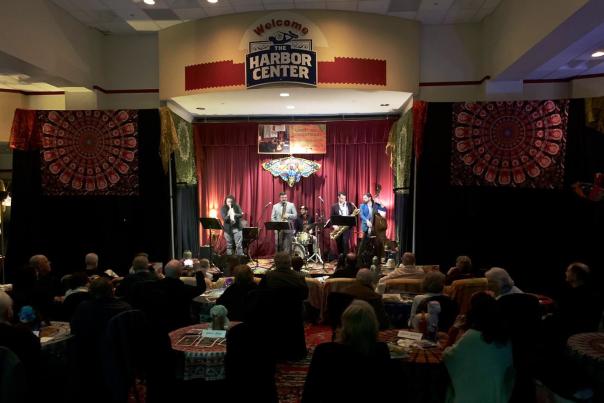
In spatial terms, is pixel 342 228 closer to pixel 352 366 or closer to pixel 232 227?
pixel 232 227

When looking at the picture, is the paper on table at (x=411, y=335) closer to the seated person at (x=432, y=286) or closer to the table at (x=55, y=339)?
the seated person at (x=432, y=286)

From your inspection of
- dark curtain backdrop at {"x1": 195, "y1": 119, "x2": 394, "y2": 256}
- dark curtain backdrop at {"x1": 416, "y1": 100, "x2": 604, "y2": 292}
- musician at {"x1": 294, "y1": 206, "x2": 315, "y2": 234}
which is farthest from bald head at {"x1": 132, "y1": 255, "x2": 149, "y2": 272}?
dark curtain backdrop at {"x1": 195, "y1": 119, "x2": 394, "y2": 256}

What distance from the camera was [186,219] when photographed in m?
10.8

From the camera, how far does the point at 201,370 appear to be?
348cm

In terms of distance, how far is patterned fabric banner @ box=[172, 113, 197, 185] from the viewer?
32.7 ft

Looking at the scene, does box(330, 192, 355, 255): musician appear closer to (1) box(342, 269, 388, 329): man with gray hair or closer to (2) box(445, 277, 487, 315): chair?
(2) box(445, 277, 487, 315): chair

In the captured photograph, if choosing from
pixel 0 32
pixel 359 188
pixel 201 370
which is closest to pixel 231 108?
pixel 359 188

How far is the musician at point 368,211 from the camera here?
11.3 meters

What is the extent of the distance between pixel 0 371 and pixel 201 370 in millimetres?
1264

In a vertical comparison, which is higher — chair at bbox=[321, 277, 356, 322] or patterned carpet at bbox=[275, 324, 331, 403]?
chair at bbox=[321, 277, 356, 322]

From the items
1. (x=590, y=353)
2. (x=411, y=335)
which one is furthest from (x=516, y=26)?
(x=411, y=335)

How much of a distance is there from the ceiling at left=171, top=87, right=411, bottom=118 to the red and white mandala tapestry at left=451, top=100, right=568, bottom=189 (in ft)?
5.66

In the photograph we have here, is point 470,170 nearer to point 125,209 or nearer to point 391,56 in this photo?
point 391,56

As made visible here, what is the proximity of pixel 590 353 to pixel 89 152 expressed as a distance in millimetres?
8206
